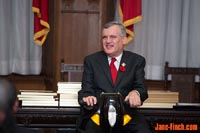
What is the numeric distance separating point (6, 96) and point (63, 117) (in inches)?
73.8

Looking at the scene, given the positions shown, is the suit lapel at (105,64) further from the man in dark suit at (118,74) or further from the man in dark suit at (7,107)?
Result: the man in dark suit at (7,107)

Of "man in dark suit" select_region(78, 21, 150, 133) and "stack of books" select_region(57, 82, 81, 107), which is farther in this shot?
"stack of books" select_region(57, 82, 81, 107)

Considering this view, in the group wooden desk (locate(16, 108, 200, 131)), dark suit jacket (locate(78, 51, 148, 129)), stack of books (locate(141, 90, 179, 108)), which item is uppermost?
dark suit jacket (locate(78, 51, 148, 129))

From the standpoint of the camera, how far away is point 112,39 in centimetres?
299

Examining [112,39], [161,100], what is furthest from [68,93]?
[161,100]

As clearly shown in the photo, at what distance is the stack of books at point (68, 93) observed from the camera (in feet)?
10.5

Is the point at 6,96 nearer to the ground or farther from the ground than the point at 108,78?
farther from the ground

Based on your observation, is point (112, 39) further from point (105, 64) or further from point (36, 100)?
point (36, 100)

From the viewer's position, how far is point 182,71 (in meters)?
4.81

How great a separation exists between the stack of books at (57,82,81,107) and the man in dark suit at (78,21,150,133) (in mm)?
250

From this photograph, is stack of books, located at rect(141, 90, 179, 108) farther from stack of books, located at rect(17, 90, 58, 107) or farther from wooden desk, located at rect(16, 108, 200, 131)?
stack of books, located at rect(17, 90, 58, 107)

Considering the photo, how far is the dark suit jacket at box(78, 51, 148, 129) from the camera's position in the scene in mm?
2949

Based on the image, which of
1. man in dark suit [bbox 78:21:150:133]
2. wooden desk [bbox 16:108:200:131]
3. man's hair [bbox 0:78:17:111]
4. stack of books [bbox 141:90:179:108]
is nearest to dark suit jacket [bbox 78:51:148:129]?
man in dark suit [bbox 78:21:150:133]

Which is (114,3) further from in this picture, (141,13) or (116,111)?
(116,111)
